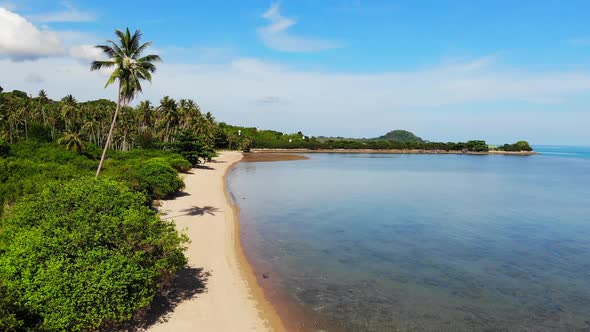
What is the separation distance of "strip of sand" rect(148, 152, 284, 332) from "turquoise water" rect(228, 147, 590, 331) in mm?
1444


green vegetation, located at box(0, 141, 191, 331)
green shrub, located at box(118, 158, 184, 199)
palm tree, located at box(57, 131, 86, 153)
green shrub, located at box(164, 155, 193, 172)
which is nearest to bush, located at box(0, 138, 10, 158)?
green shrub, located at box(118, 158, 184, 199)

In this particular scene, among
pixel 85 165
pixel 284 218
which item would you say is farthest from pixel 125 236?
pixel 85 165

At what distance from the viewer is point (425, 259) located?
73.7 feet

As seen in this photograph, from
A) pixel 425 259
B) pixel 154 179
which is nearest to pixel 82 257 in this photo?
pixel 425 259

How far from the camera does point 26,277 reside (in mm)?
10328

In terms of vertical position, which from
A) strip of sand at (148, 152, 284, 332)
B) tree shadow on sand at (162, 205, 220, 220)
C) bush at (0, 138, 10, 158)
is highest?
bush at (0, 138, 10, 158)

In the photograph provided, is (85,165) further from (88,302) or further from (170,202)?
(88,302)

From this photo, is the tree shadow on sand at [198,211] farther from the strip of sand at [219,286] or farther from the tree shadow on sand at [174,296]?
the tree shadow on sand at [174,296]

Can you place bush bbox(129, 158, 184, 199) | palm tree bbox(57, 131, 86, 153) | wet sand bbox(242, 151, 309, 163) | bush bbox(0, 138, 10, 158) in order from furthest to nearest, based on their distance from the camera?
wet sand bbox(242, 151, 309, 163)
palm tree bbox(57, 131, 86, 153)
bush bbox(0, 138, 10, 158)
bush bbox(129, 158, 184, 199)

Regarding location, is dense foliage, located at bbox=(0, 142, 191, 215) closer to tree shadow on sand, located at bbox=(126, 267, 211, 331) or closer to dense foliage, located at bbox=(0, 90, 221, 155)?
tree shadow on sand, located at bbox=(126, 267, 211, 331)

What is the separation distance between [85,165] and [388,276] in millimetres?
32656

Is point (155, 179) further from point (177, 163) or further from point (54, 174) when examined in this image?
point (177, 163)

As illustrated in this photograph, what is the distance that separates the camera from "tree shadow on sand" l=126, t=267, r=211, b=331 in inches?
496

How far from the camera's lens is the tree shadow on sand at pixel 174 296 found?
496 inches
